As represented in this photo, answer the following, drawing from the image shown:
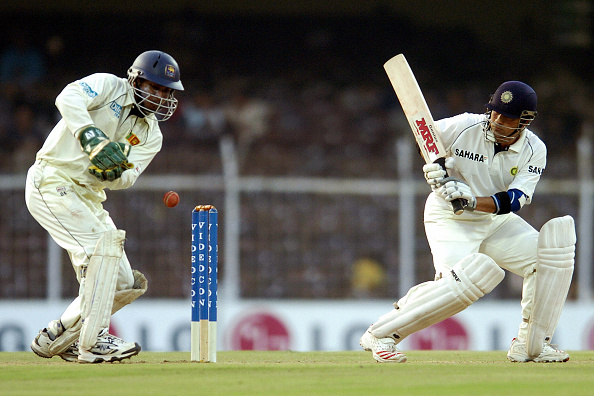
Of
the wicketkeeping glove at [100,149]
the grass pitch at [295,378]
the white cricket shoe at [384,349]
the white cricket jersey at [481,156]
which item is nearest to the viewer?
the grass pitch at [295,378]

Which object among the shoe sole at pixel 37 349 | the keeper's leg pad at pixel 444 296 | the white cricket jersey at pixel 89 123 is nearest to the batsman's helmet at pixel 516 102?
the keeper's leg pad at pixel 444 296

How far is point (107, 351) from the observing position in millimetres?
3971

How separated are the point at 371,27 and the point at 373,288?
5470 millimetres

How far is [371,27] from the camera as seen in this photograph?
12.5 metres

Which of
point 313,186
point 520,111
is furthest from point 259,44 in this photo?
point 520,111

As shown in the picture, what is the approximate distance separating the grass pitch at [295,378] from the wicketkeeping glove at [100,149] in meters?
0.84

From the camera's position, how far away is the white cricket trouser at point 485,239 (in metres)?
4.38

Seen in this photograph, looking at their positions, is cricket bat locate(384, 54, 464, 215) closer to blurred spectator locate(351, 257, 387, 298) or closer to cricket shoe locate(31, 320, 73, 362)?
cricket shoe locate(31, 320, 73, 362)

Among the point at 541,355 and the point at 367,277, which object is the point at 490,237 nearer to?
the point at 541,355

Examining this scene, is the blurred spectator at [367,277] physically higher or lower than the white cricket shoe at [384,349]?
higher

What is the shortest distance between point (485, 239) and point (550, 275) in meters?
0.42

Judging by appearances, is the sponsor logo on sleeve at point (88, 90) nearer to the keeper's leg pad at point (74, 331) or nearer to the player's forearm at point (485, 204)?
the keeper's leg pad at point (74, 331)

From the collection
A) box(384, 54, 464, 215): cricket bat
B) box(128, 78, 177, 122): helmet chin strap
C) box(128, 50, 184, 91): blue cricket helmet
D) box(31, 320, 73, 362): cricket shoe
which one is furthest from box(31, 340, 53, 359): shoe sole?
box(384, 54, 464, 215): cricket bat

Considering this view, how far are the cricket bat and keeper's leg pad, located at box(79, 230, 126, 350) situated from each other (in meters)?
1.50
